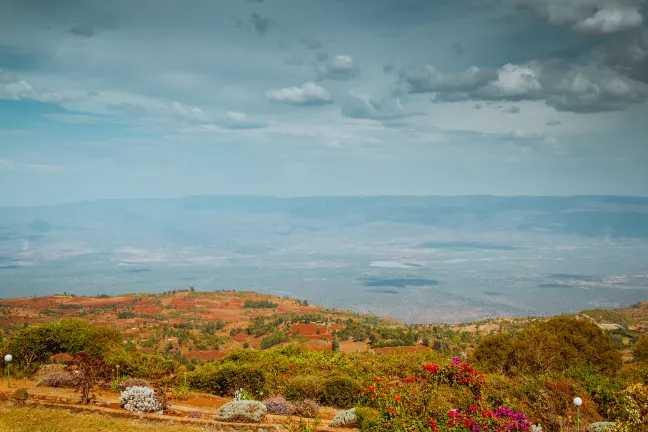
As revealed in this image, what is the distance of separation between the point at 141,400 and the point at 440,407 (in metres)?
8.88

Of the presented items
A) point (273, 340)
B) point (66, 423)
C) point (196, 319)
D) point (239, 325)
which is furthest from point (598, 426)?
point (196, 319)

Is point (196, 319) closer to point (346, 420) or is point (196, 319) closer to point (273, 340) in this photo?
point (273, 340)

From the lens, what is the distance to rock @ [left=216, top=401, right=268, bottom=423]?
14633mm

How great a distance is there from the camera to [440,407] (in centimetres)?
1192

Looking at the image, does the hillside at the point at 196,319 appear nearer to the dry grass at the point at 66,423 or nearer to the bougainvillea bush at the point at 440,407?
the dry grass at the point at 66,423

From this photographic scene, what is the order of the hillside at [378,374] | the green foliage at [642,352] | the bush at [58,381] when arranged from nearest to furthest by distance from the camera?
the hillside at [378,374], the bush at [58,381], the green foliage at [642,352]

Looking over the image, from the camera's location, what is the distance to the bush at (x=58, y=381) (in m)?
18.3

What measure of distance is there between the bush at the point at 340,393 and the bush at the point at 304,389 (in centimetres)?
17

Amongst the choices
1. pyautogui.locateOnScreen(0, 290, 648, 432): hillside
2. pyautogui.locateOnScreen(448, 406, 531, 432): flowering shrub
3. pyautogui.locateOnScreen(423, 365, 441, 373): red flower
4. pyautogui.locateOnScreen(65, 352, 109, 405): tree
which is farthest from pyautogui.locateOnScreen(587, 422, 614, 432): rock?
pyautogui.locateOnScreen(65, 352, 109, 405): tree

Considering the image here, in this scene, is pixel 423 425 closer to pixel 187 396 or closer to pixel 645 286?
pixel 187 396

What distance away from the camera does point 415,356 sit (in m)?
22.9

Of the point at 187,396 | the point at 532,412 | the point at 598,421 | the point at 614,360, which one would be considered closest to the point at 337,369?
the point at 187,396

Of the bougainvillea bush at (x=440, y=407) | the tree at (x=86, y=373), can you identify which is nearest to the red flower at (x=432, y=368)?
the bougainvillea bush at (x=440, y=407)

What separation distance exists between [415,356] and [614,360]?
10.5 meters
